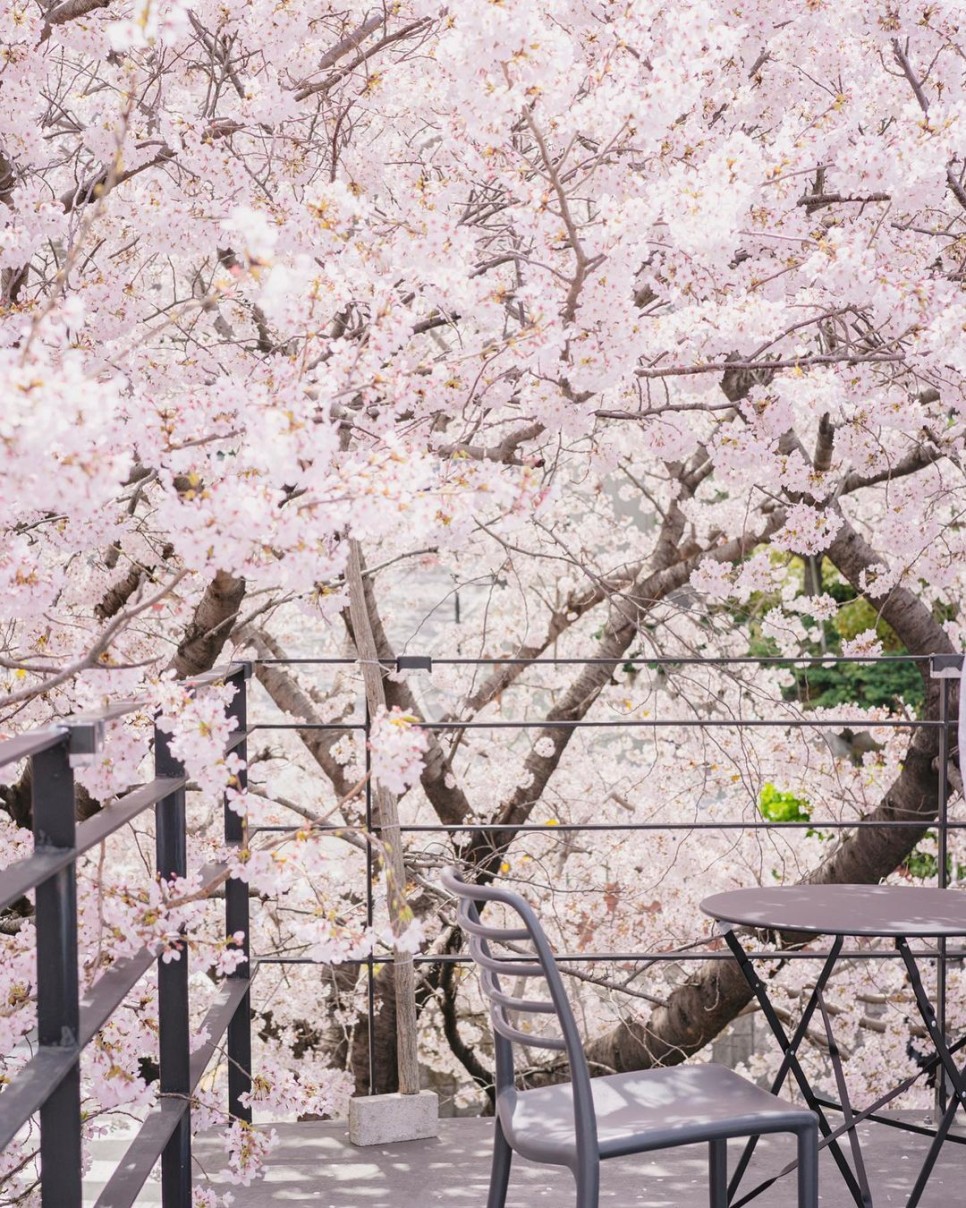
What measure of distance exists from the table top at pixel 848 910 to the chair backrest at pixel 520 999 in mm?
380

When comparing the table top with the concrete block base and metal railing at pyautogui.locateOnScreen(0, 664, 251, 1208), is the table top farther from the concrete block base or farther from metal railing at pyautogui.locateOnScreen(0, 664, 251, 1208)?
the concrete block base

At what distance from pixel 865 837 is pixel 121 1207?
3792 mm

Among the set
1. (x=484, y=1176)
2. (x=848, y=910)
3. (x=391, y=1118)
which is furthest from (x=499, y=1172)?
(x=391, y=1118)

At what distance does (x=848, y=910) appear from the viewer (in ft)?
6.96

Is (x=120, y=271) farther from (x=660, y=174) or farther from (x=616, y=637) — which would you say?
(x=616, y=637)

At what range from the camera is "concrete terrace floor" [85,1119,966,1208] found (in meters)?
2.72

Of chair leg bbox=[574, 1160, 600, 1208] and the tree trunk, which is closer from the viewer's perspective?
chair leg bbox=[574, 1160, 600, 1208]

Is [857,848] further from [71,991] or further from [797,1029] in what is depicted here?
[71,991]

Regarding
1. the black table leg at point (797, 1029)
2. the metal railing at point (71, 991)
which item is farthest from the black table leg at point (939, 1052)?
the metal railing at point (71, 991)

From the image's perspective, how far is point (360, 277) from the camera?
263 cm

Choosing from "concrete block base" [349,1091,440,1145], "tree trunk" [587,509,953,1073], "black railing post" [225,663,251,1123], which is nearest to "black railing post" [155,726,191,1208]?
"black railing post" [225,663,251,1123]

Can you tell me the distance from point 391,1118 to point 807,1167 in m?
1.50

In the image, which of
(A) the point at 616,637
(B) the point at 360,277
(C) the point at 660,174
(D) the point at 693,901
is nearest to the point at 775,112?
(C) the point at 660,174

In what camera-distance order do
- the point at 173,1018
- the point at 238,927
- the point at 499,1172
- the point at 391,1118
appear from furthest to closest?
the point at 391,1118, the point at 238,927, the point at 173,1018, the point at 499,1172
